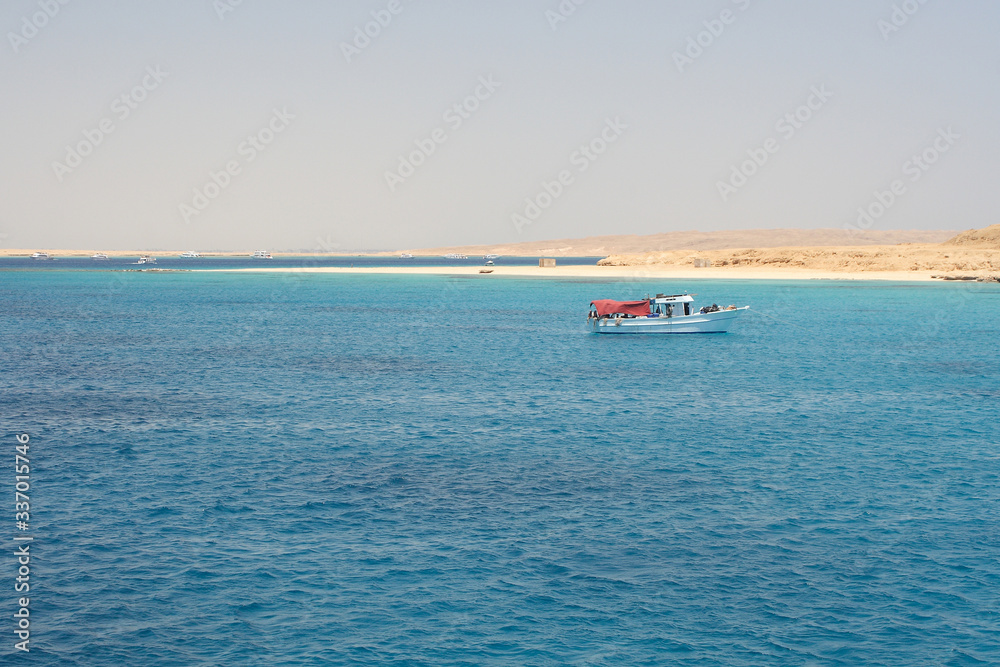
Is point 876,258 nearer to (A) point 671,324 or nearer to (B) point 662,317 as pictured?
(A) point 671,324

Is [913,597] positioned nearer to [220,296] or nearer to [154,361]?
[154,361]

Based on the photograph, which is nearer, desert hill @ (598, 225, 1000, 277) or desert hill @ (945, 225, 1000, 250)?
desert hill @ (598, 225, 1000, 277)

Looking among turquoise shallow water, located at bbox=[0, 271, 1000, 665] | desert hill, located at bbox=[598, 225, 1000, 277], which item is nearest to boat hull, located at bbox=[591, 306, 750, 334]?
turquoise shallow water, located at bbox=[0, 271, 1000, 665]

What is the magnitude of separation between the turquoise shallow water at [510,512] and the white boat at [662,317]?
1858 cm

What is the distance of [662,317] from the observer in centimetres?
7200

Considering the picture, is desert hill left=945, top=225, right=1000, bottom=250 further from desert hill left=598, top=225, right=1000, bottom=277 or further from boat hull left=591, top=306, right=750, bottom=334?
boat hull left=591, top=306, right=750, bottom=334

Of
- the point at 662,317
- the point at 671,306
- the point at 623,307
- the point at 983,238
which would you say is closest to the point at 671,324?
the point at 662,317

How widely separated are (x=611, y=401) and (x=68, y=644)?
27.5 metres

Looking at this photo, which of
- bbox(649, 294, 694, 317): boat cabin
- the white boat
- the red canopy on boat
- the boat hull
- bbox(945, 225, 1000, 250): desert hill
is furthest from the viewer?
bbox(945, 225, 1000, 250): desert hill

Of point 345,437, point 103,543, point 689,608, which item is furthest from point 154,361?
point 689,608

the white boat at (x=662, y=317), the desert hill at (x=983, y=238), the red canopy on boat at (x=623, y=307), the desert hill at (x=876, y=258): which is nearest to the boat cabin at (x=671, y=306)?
the white boat at (x=662, y=317)

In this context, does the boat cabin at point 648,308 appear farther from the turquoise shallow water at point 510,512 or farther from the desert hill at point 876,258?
the desert hill at point 876,258

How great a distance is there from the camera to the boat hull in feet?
235

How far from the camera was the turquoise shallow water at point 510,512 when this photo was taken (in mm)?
16188
